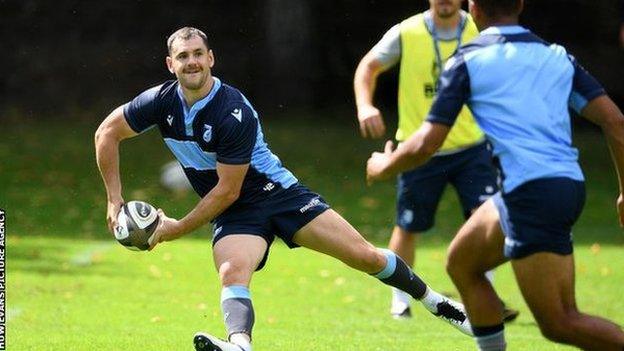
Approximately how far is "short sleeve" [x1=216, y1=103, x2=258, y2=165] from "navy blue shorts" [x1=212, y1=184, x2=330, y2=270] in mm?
332

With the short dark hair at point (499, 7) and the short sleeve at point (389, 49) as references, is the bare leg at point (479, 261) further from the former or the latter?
the short sleeve at point (389, 49)

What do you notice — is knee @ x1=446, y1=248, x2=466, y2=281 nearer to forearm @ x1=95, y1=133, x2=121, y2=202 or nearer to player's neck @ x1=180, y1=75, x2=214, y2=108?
player's neck @ x1=180, y1=75, x2=214, y2=108

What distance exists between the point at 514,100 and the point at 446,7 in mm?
3659

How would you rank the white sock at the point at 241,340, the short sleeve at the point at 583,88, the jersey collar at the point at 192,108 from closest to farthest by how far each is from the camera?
the short sleeve at the point at 583,88
the white sock at the point at 241,340
the jersey collar at the point at 192,108

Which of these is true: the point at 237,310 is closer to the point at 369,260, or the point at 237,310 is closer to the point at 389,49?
the point at 369,260

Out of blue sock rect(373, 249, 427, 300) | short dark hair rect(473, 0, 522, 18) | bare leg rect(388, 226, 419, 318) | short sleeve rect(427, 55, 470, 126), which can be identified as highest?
short dark hair rect(473, 0, 522, 18)

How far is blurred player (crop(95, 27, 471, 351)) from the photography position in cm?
778

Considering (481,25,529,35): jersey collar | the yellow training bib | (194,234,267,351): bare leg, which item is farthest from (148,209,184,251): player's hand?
the yellow training bib

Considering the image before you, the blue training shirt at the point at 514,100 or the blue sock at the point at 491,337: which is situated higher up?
the blue training shirt at the point at 514,100

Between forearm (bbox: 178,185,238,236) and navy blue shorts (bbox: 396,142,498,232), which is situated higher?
forearm (bbox: 178,185,238,236)

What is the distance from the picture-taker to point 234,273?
25.2 ft

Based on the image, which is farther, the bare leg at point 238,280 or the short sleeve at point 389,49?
the short sleeve at point 389,49

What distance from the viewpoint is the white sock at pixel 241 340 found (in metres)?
7.40

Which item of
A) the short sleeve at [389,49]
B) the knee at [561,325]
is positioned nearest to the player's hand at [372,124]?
the knee at [561,325]
